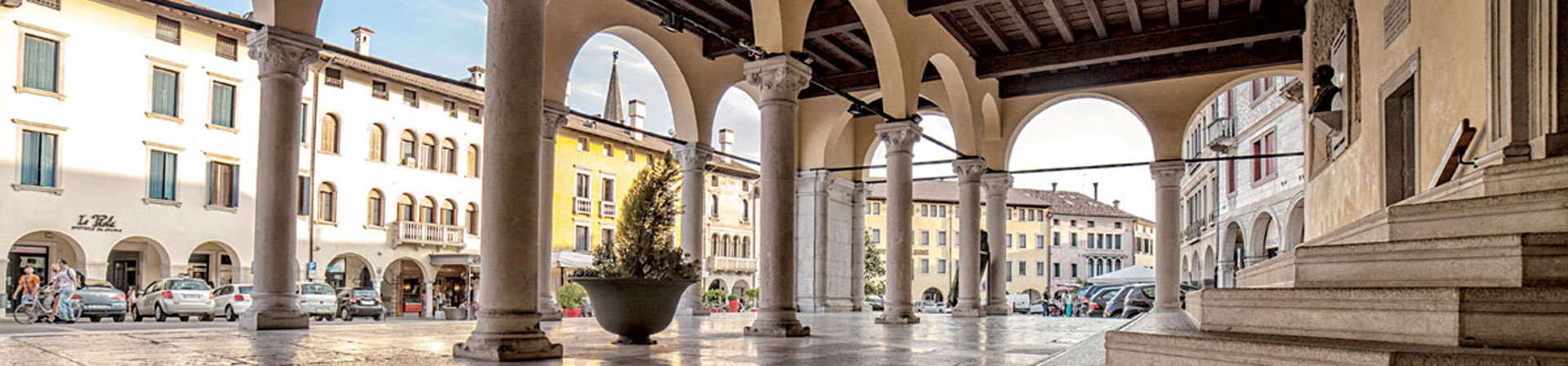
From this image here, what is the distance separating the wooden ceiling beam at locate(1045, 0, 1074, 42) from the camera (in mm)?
15523

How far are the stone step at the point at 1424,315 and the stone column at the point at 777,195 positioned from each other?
6.81 metres

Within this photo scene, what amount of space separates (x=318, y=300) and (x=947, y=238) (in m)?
55.3

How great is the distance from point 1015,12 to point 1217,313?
11.4 metres

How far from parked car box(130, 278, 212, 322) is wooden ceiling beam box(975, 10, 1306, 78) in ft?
60.6

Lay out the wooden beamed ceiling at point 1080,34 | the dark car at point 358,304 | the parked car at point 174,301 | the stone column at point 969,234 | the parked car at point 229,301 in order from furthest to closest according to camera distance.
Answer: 1. the dark car at point 358,304
2. the parked car at point 229,301
3. the parked car at point 174,301
4. the stone column at point 969,234
5. the wooden beamed ceiling at point 1080,34

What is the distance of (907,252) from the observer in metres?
15.0

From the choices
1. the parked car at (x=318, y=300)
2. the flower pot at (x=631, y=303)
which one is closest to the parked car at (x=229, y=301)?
the parked car at (x=318, y=300)

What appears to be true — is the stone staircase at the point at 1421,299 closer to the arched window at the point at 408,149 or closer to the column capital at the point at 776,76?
the column capital at the point at 776,76

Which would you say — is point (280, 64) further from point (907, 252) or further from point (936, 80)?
point (936, 80)

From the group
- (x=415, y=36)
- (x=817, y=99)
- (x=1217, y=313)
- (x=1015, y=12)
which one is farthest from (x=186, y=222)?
(x=1217, y=313)

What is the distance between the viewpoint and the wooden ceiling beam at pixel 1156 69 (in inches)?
713

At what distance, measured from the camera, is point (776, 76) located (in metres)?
11.7

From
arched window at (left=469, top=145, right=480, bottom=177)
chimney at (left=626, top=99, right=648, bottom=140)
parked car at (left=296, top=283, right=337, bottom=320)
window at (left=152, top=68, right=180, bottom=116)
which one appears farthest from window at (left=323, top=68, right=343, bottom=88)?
chimney at (left=626, top=99, right=648, bottom=140)

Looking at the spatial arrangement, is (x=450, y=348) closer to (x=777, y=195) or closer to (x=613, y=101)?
(x=777, y=195)
